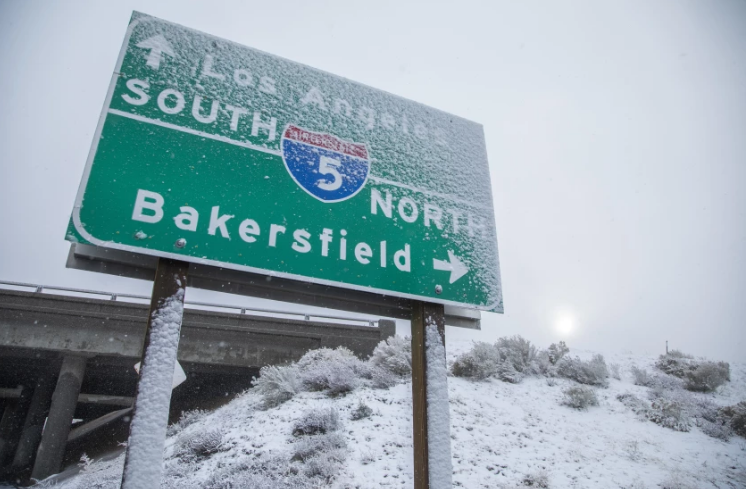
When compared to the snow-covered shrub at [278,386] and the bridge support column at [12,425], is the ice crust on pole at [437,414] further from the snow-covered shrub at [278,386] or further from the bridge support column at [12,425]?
the bridge support column at [12,425]

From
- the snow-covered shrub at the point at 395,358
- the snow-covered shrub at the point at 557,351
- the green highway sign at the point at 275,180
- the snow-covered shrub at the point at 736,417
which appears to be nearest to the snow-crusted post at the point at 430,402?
the green highway sign at the point at 275,180

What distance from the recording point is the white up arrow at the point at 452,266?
320cm

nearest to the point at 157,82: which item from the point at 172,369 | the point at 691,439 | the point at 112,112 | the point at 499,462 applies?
the point at 112,112

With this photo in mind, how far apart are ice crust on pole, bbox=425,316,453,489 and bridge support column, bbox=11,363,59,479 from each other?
1709 cm

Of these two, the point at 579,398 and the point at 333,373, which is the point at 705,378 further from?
the point at 333,373

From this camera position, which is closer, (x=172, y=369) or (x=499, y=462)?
(x=172, y=369)

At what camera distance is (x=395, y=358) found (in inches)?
437

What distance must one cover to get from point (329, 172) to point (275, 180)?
0.40 m

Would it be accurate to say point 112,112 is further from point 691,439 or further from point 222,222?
point 691,439

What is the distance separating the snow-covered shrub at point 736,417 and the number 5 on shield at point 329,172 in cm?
1098

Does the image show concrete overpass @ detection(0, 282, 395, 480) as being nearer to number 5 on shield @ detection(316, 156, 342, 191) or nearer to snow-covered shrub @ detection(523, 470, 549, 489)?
snow-covered shrub @ detection(523, 470, 549, 489)

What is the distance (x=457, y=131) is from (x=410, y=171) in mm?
880

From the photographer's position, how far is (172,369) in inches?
87.2

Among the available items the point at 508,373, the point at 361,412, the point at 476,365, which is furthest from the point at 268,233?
the point at 508,373
